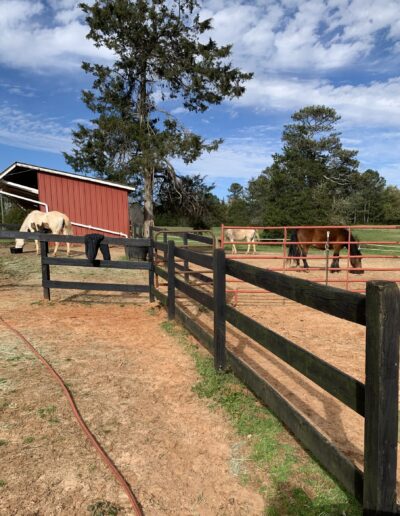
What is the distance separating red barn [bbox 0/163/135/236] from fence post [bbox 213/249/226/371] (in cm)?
1511

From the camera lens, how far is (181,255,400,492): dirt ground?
2971 millimetres

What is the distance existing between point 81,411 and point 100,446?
1.80 ft

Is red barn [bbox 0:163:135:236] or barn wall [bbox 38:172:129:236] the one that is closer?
red barn [bbox 0:163:135:236]

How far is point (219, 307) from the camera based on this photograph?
374 cm

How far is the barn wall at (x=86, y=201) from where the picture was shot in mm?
17578

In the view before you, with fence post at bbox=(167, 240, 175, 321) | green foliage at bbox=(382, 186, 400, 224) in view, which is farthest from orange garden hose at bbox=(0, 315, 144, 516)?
green foliage at bbox=(382, 186, 400, 224)

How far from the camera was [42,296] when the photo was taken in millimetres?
7672

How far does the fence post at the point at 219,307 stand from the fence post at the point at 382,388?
2.08m

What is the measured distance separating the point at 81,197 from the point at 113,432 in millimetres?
16591

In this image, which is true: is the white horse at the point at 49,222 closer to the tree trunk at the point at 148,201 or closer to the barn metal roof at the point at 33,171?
the barn metal roof at the point at 33,171

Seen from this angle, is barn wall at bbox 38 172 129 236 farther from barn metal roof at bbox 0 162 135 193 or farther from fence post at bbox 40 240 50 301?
fence post at bbox 40 240 50 301

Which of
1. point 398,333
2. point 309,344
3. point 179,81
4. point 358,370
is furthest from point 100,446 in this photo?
point 179,81

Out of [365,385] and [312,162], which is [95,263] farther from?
[312,162]

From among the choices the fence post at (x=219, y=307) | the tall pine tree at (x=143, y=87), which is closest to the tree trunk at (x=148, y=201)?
the tall pine tree at (x=143, y=87)
